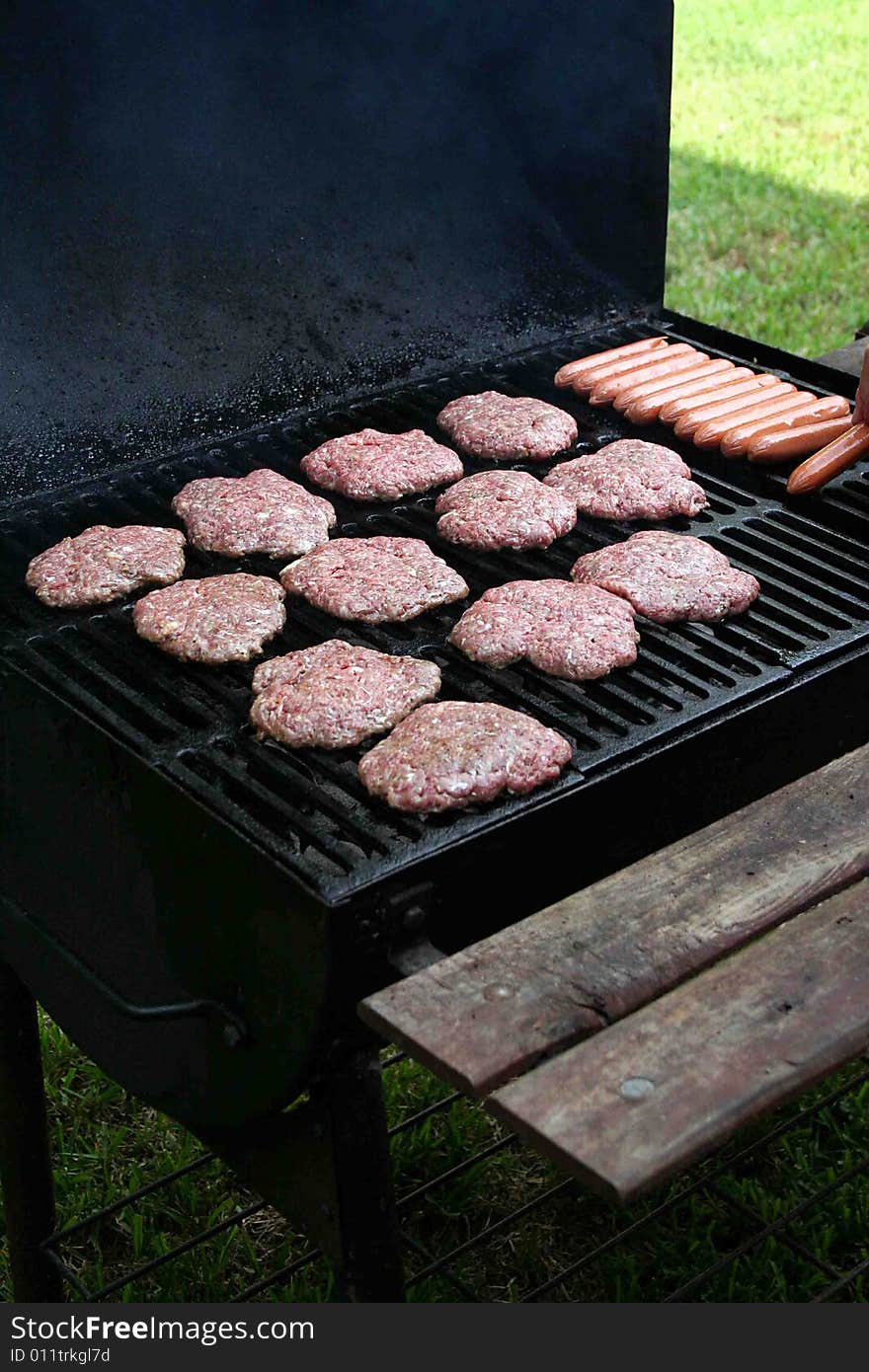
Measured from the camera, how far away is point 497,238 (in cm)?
339

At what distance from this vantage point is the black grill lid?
8.96 ft

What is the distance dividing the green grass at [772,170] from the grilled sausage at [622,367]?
3.38 m

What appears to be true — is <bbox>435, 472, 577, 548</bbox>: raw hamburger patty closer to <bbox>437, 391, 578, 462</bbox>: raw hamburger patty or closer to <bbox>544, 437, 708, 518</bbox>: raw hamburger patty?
<bbox>544, 437, 708, 518</bbox>: raw hamburger patty

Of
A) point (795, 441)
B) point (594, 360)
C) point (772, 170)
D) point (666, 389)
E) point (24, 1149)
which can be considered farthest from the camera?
point (772, 170)

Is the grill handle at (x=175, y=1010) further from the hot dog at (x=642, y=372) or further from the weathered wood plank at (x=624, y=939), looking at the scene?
the hot dog at (x=642, y=372)

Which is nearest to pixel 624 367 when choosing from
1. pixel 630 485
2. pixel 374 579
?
pixel 630 485

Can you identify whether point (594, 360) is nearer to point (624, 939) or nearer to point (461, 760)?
point (461, 760)

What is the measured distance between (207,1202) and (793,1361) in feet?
4.27

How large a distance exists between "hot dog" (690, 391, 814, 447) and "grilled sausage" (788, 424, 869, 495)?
0.80 feet

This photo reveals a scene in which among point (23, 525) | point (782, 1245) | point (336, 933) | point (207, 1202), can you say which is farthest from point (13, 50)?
point (782, 1245)

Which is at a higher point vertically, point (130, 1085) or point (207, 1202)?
point (130, 1085)

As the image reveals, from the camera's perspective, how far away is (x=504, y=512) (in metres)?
2.72

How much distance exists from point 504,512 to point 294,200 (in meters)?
0.83

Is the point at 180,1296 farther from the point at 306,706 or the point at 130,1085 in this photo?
the point at 306,706
